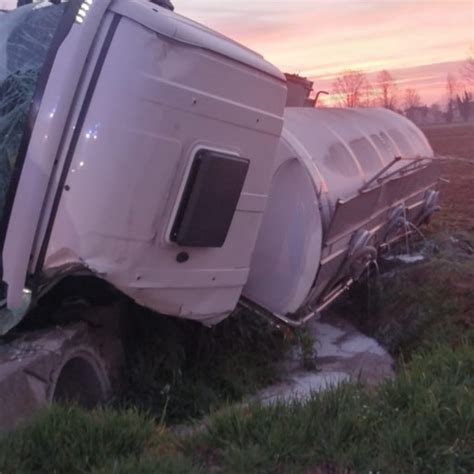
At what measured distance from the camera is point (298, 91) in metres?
9.80

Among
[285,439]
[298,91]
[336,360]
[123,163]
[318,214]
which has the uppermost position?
[298,91]

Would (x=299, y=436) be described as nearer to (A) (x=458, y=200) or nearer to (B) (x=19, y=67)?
(B) (x=19, y=67)

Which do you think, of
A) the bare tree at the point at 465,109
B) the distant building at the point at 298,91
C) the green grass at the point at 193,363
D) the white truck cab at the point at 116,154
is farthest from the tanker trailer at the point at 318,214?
the bare tree at the point at 465,109

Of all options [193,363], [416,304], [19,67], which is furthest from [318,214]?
[19,67]

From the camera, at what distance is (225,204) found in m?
4.96

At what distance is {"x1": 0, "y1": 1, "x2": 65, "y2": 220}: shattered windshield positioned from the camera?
4738mm

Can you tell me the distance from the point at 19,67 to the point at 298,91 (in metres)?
5.27

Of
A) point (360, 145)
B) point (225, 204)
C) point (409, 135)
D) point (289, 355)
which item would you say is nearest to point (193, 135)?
point (225, 204)

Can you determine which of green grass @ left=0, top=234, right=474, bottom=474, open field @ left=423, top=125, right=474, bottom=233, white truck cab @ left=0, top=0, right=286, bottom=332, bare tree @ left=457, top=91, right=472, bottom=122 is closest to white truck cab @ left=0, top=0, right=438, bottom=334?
white truck cab @ left=0, top=0, right=286, bottom=332

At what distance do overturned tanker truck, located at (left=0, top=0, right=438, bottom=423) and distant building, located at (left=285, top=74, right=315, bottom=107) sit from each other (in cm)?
388

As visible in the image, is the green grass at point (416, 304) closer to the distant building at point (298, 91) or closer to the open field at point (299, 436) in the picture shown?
the distant building at point (298, 91)

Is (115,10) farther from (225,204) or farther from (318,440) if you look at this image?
(318,440)

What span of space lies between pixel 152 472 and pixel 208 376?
267cm

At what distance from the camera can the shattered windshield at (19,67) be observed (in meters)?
4.74
